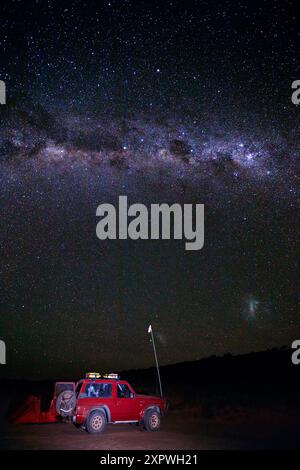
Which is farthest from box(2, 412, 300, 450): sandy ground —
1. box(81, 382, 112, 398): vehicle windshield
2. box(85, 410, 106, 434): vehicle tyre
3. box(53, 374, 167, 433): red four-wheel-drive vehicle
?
box(81, 382, 112, 398): vehicle windshield

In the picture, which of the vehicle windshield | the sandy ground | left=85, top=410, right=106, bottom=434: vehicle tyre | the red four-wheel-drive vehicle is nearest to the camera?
the sandy ground

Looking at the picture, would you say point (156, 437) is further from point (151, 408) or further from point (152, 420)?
point (151, 408)

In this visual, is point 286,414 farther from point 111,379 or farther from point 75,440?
point 75,440

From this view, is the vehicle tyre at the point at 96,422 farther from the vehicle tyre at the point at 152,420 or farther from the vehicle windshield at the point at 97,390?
the vehicle tyre at the point at 152,420

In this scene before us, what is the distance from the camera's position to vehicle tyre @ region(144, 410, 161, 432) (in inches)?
640

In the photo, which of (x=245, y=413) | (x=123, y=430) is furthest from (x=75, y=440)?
(x=245, y=413)

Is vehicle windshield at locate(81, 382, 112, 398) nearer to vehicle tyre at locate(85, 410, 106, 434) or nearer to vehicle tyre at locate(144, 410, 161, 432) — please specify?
vehicle tyre at locate(85, 410, 106, 434)

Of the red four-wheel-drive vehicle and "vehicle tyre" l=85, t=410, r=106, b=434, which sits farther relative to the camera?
the red four-wheel-drive vehicle

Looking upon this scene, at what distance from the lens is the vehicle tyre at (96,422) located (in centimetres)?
1510

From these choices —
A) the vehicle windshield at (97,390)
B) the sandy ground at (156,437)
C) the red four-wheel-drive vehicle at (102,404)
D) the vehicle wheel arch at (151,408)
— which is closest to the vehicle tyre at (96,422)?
the red four-wheel-drive vehicle at (102,404)

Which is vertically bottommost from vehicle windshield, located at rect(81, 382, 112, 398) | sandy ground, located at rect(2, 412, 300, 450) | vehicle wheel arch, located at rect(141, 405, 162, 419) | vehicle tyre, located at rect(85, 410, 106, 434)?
sandy ground, located at rect(2, 412, 300, 450)

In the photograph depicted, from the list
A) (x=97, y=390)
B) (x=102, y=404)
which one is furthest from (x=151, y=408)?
(x=97, y=390)
